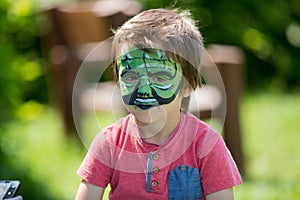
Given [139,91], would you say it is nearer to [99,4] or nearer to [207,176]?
[207,176]

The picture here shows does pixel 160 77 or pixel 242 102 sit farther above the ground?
pixel 160 77

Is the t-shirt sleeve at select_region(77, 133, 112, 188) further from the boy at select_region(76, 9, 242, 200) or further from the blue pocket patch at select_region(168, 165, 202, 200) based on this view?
the blue pocket patch at select_region(168, 165, 202, 200)

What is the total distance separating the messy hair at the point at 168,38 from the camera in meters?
3.32

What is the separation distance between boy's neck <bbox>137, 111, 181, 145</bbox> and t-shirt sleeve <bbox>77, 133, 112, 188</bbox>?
154mm

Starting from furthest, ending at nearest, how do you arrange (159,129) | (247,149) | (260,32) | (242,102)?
(260,32) < (242,102) < (247,149) < (159,129)

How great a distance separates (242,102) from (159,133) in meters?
4.13

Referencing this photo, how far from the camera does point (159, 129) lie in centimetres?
343

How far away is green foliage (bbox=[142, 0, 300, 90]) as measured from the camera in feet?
29.1

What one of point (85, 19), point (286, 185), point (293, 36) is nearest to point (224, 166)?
point (286, 185)

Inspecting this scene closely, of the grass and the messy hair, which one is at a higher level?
the messy hair

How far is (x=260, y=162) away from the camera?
6645mm

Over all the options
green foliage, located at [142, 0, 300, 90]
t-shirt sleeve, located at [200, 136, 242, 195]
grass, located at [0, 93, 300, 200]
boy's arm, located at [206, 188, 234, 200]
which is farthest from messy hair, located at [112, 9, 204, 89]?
green foliage, located at [142, 0, 300, 90]

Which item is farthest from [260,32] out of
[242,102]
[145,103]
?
[145,103]

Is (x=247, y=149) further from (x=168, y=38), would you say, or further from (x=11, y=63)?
(x=168, y=38)
